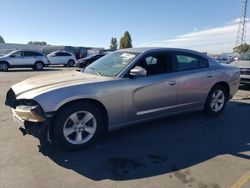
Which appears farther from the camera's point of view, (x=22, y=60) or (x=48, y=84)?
(x=22, y=60)

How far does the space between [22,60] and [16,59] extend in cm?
44

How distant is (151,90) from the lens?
484 cm

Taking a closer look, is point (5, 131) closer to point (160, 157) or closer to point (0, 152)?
point (0, 152)

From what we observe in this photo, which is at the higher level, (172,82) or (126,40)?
(126,40)

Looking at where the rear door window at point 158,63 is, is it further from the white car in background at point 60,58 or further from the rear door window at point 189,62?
the white car in background at point 60,58

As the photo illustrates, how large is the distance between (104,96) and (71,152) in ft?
3.35

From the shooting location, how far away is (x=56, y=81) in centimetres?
443

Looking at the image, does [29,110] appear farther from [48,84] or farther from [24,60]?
[24,60]

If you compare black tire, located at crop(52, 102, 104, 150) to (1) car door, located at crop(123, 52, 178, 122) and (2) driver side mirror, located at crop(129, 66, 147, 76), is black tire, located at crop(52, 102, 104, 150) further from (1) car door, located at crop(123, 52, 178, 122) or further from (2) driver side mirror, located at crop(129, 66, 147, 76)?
(2) driver side mirror, located at crop(129, 66, 147, 76)

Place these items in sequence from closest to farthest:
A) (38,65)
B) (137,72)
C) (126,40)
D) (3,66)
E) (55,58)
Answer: (137,72), (3,66), (38,65), (55,58), (126,40)

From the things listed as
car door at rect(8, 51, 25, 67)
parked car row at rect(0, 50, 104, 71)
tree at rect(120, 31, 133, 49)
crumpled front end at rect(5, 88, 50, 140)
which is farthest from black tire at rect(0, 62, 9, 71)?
tree at rect(120, 31, 133, 49)

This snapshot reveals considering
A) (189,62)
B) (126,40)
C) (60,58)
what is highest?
(126,40)

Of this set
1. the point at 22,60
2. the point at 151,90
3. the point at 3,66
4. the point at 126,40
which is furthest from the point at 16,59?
the point at 126,40

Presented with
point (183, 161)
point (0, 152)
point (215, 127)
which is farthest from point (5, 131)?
point (215, 127)
